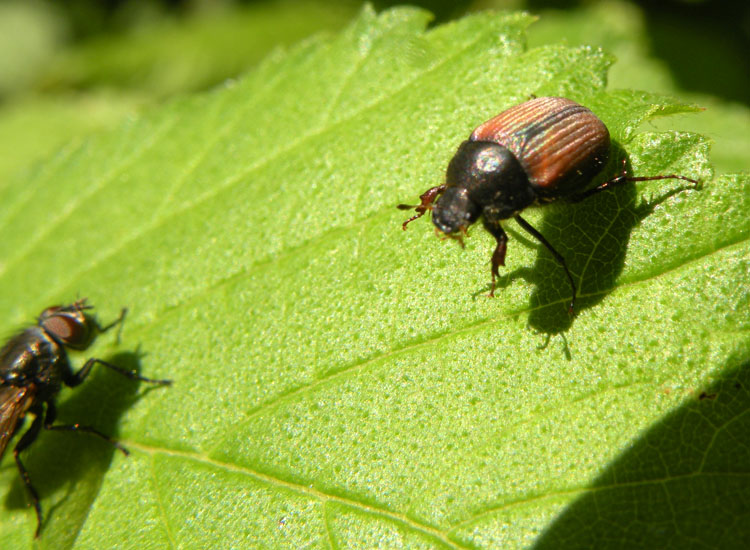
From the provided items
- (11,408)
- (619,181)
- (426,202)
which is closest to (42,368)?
(11,408)

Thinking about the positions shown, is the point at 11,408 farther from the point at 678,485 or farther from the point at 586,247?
the point at 678,485

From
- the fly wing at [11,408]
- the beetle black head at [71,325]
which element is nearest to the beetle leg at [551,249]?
the beetle black head at [71,325]

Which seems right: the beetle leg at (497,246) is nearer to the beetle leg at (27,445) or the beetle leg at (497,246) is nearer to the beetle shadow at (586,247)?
the beetle shadow at (586,247)

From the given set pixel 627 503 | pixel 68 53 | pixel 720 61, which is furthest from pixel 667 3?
pixel 68 53

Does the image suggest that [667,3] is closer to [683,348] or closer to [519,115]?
[519,115]

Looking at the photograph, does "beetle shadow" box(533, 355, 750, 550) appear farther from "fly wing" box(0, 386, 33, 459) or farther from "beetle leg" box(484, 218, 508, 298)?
"fly wing" box(0, 386, 33, 459)

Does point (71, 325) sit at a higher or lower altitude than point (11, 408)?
higher

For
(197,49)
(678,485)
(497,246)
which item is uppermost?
(197,49)
